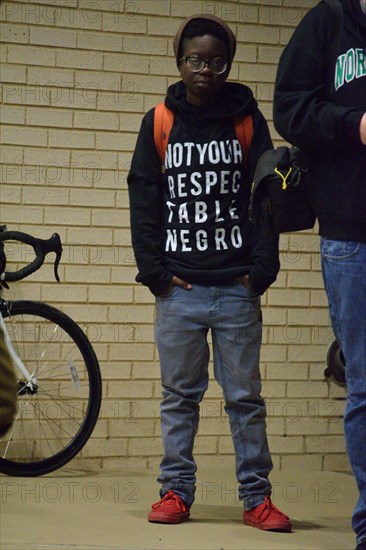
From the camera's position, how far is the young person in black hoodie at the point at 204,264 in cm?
470

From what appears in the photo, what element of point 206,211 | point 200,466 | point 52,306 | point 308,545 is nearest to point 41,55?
point 52,306

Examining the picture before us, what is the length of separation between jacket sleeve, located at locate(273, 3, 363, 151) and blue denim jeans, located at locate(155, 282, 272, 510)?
1019 millimetres

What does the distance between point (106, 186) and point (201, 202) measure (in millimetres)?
1617

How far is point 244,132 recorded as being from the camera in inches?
189

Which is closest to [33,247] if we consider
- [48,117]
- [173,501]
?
[48,117]

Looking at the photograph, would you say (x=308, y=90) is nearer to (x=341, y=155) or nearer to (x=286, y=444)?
(x=341, y=155)

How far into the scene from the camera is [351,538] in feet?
14.8

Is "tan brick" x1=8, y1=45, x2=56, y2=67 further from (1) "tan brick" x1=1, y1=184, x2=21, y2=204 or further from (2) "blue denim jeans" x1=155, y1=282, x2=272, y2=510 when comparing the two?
(2) "blue denim jeans" x1=155, y1=282, x2=272, y2=510

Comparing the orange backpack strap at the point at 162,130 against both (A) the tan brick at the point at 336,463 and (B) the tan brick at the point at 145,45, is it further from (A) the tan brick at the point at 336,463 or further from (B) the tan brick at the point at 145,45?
(A) the tan brick at the point at 336,463

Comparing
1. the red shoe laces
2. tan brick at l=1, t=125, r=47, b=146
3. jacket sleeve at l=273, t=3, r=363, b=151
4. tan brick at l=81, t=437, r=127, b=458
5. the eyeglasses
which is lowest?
the red shoe laces

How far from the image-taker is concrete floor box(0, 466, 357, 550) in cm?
438

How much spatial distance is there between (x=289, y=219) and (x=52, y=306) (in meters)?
2.30

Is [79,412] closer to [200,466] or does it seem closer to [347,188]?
[200,466]

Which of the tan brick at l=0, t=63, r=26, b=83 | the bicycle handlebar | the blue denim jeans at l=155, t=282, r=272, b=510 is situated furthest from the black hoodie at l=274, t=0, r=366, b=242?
the tan brick at l=0, t=63, r=26, b=83
